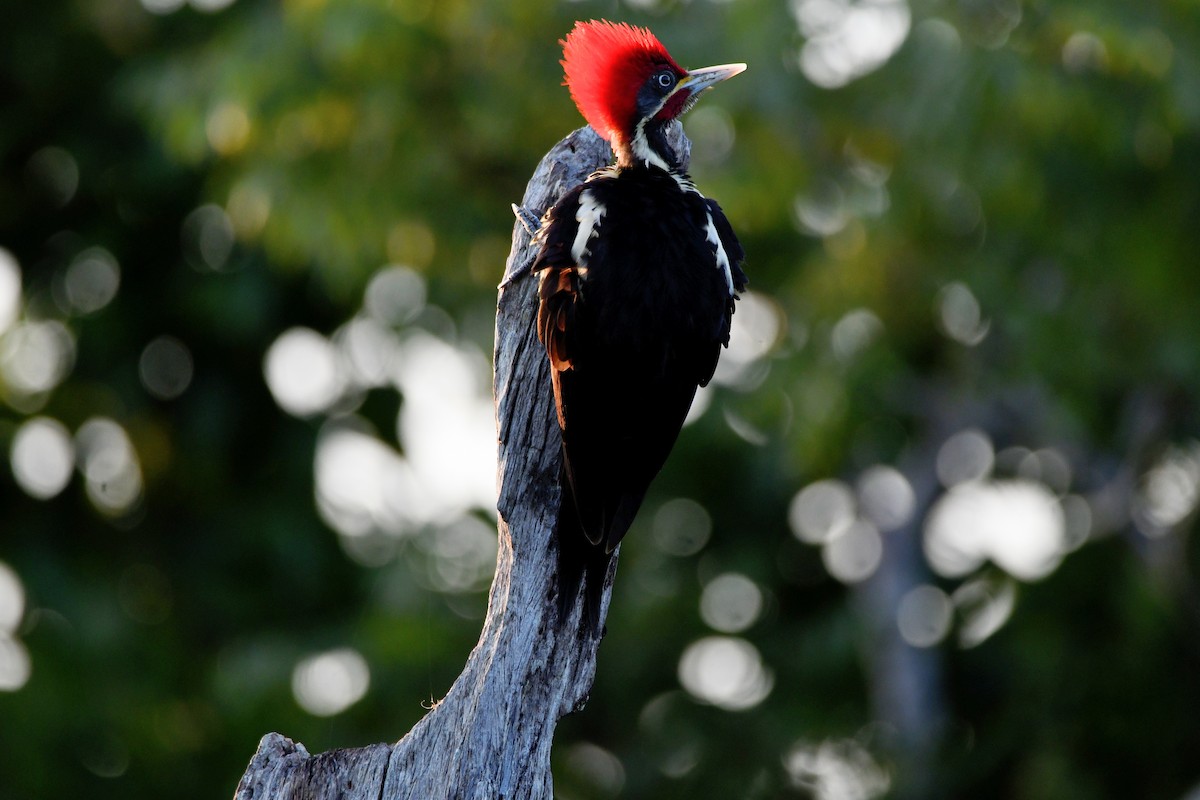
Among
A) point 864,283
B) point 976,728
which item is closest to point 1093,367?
point 864,283

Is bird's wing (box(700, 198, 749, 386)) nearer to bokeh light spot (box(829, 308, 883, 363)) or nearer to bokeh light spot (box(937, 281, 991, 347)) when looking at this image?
bokeh light spot (box(829, 308, 883, 363))

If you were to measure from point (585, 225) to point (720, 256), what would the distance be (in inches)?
16.4

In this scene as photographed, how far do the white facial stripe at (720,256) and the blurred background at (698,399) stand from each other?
3477mm

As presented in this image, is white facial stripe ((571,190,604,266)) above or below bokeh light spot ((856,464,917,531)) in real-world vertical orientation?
below

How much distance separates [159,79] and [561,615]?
613 centimetres

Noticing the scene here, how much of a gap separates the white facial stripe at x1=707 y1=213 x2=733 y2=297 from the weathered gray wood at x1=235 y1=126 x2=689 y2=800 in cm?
49

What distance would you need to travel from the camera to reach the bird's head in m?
4.47

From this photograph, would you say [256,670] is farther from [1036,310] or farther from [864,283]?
[1036,310]

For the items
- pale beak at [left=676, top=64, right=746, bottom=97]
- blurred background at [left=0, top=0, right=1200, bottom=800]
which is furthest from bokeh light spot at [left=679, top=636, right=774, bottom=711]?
pale beak at [left=676, top=64, right=746, bottom=97]

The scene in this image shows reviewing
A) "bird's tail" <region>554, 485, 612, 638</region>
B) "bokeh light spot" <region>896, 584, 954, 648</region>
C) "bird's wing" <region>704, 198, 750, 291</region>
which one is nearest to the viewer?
"bird's tail" <region>554, 485, 612, 638</region>

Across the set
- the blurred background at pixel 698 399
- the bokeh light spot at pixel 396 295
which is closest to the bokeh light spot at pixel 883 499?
the blurred background at pixel 698 399

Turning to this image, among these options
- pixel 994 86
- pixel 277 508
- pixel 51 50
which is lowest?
pixel 994 86

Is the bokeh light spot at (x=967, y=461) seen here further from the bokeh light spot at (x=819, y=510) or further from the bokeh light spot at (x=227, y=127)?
the bokeh light spot at (x=227, y=127)

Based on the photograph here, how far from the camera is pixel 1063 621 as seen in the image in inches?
421
